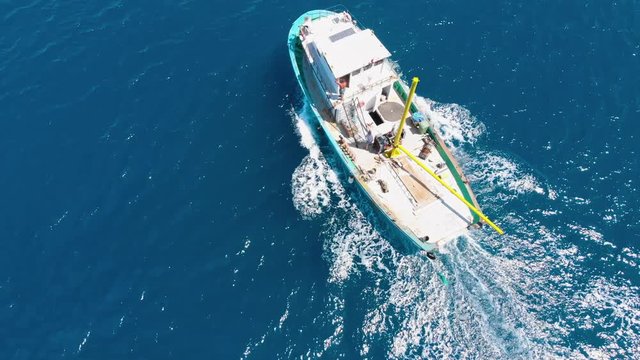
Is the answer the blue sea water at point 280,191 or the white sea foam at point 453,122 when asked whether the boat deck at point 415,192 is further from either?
the white sea foam at point 453,122

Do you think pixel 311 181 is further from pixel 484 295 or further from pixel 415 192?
pixel 484 295

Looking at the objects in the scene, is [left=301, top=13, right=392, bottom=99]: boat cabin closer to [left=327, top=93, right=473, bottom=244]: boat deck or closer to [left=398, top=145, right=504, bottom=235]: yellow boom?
[left=327, top=93, right=473, bottom=244]: boat deck

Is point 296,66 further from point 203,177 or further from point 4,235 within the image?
point 4,235

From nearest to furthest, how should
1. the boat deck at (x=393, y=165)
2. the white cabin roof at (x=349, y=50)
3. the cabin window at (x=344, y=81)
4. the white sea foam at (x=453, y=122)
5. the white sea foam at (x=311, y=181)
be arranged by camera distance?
the boat deck at (x=393, y=165)
the white cabin roof at (x=349, y=50)
the cabin window at (x=344, y=81)
the white sea foam at (x=311, y=181)
the white sea foam at (x=453, y=122)

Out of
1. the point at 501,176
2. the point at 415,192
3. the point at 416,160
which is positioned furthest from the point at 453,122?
the point at 415,192

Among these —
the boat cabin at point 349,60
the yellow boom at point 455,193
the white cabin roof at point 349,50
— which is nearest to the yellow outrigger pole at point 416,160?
the yellow boom at point 455,193

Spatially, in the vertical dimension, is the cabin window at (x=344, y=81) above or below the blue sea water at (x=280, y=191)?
above
